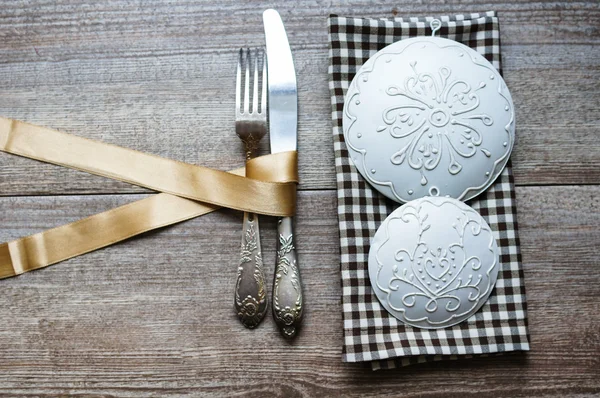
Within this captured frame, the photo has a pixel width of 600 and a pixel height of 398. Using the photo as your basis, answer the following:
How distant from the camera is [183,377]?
2.02ft

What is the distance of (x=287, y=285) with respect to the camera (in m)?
0.60

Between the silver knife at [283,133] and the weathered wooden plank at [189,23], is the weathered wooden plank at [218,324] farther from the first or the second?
the weathered wooden plank at [189,23]

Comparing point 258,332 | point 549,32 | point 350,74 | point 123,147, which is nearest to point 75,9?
point 123,147

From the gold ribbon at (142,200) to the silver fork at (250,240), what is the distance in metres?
0.03

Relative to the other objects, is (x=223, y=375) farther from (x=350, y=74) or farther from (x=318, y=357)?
(x=350, y=74)

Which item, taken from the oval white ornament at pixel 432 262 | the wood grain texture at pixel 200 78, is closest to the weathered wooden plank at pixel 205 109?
the wood grain texture at pixel 200 78

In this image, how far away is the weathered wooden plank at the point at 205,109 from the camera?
0.65 metres

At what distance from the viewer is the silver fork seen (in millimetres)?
604

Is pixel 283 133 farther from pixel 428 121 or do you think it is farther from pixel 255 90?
pixel 428 121

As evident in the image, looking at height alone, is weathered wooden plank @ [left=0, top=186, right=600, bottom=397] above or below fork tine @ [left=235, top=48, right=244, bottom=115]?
below

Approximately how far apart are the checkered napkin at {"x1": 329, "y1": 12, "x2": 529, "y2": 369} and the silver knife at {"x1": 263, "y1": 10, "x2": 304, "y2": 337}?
1.9 inches

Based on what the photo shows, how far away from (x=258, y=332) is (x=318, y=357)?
7 cm

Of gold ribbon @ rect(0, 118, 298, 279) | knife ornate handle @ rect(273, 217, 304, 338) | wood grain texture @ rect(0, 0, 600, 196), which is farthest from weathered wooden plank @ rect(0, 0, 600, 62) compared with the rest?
knife ornate handle @ rect(273, 217, 304, 338)

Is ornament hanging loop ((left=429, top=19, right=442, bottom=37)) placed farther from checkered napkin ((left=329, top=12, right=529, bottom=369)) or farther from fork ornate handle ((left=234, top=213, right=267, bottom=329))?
fork ornate handle ((left=234, top=213, right=267, bottom=329))
